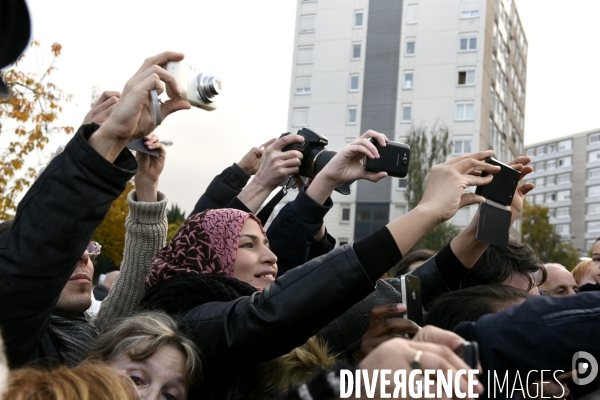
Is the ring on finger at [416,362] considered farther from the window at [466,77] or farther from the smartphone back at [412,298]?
the window at [466,77]

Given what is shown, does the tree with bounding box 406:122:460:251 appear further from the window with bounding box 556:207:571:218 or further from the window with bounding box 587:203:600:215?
the window with bounding box 556:207:571:218

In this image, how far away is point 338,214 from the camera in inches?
1837

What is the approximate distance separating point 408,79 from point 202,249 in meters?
45.6

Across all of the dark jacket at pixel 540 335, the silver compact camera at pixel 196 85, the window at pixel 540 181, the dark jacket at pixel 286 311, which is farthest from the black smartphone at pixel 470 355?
the window at pixel 540 181

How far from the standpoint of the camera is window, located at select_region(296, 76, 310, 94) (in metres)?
48.9

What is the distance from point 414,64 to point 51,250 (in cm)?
4685

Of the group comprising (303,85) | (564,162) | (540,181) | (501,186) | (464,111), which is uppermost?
(564,162)

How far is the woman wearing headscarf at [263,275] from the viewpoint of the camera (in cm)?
203

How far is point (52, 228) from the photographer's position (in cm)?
182

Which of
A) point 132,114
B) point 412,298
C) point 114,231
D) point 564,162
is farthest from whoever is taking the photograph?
point 564,162

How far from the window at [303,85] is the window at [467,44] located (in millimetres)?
10097

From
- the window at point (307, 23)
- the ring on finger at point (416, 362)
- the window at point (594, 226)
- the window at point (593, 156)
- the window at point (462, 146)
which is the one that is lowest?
the ring on finger at point (416, 362)

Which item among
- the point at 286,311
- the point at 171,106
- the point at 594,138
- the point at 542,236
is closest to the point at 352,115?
the point at 542,236

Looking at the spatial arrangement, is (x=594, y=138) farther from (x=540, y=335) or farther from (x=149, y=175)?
(x=540, y=335)
